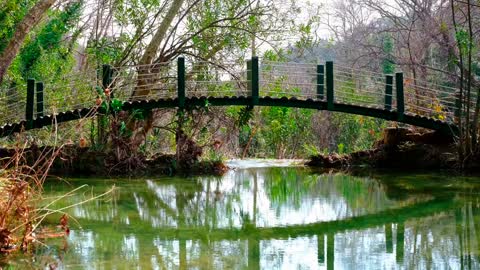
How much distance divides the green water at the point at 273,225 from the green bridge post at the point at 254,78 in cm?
151

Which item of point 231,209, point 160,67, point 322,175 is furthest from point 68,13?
point 231,209

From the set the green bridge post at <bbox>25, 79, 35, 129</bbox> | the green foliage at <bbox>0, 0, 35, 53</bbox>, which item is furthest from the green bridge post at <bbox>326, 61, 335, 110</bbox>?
the green foliage at <bbox>0, 0, 35, 53</bbox>

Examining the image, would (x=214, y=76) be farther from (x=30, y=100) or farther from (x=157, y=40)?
(x=30, y=100)

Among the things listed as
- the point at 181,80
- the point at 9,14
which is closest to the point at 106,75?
the point at 181,80

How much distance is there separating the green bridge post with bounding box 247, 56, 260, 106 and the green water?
151cm

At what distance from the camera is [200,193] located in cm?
1061

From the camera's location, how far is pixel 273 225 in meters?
7.83

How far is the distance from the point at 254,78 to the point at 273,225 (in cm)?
553

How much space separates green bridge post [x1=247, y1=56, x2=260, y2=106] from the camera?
13.0 meters

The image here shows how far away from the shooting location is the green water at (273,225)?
593 centimetres

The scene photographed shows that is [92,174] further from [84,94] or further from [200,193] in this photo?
[200,193]

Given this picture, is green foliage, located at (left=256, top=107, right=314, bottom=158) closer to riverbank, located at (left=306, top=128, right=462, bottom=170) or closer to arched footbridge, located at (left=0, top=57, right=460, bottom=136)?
riverbank, located at (left=306, top=128, right=462, bottom=170)

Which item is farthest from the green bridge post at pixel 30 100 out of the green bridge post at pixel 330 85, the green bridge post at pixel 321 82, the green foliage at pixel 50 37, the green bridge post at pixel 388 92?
the green bridge post at pixel 388 92

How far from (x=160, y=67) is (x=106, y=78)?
1.08 metres
